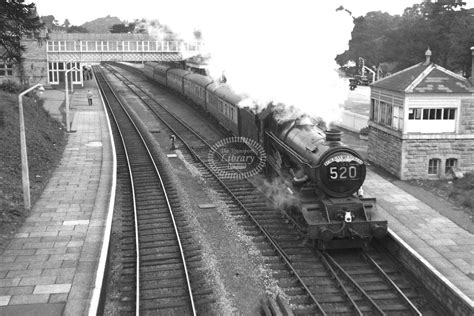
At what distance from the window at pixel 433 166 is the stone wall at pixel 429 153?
137 millimetres

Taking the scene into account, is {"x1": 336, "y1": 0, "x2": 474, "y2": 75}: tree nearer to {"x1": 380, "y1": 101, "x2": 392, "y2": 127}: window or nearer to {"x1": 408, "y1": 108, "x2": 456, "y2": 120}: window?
{"x1": 380, "y1": 101, "x2": 392, "y2": 127}: window

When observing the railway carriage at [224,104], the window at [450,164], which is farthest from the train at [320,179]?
the window at [450,164]

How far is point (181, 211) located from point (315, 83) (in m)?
5.39

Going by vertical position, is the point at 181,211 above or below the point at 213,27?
below

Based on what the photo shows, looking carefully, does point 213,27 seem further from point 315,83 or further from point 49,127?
point 49,127

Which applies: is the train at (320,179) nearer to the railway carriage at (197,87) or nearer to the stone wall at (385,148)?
the stone wall at (385,148)

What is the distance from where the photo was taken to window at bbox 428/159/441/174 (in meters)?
18.8

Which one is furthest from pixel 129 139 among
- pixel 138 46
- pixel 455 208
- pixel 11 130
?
pixel 138 46

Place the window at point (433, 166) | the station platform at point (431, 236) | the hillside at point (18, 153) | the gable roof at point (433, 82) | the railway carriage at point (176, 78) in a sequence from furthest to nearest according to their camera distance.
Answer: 1. the railway carriage at point (176, 78)
2. the window at point (433, 166)
3. the gable roof at point (433, 82)
4. the hillside at point (18, 153)
5. the station platform at point (431, 236)

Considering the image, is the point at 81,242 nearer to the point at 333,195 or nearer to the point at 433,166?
the point at 333,195

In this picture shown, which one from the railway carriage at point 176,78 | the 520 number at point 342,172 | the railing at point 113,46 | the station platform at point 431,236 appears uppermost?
the railing at point 113,46

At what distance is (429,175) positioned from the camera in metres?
18.8

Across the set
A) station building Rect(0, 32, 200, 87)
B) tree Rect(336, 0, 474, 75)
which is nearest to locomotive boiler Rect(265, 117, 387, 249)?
tree Rect(336, 0, 474, 75)

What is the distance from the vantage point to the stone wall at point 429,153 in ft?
61.0
